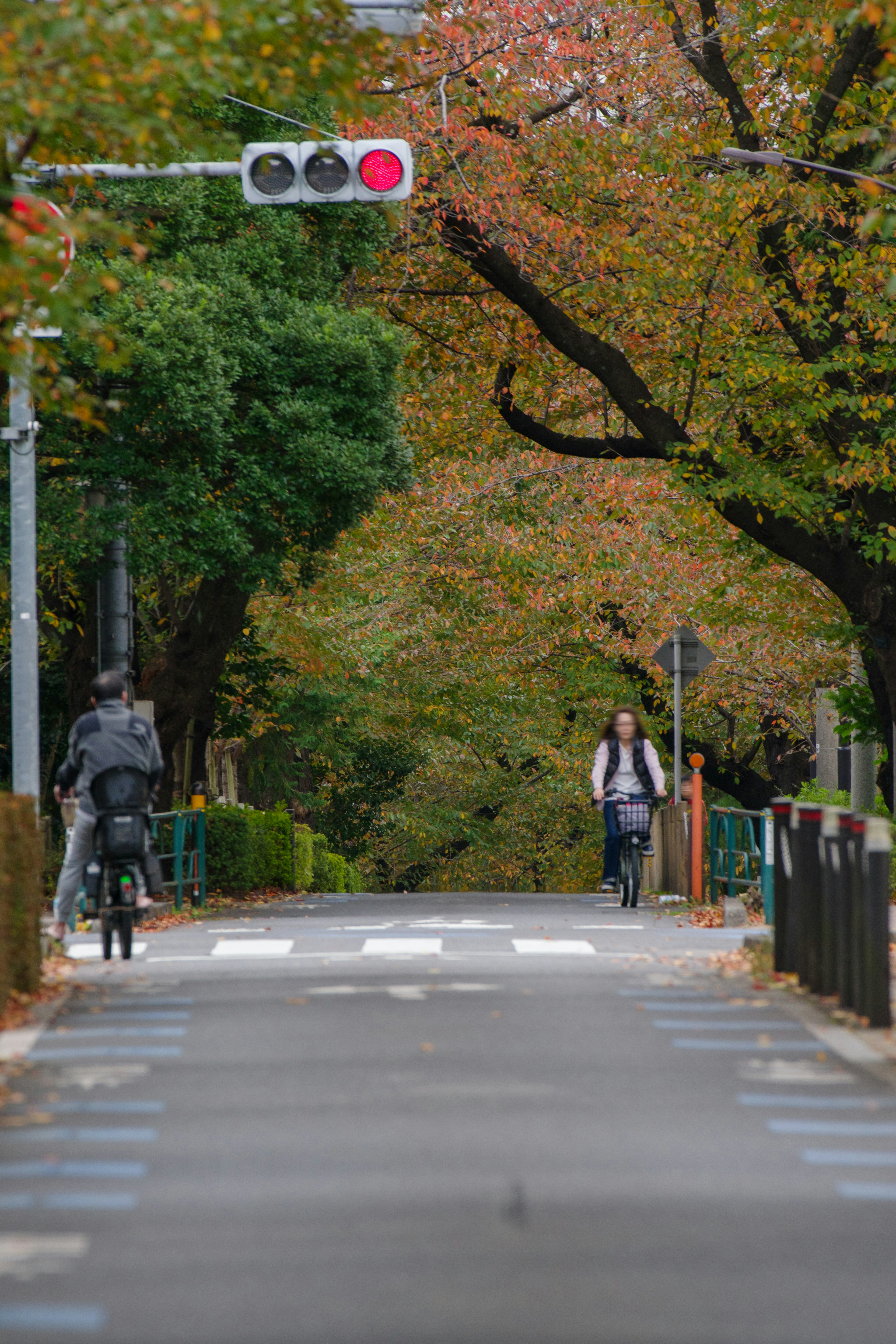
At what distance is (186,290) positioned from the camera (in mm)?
18234

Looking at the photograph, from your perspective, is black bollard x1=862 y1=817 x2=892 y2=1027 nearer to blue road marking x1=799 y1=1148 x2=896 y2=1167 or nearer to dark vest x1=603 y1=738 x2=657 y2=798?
blue road marking x1=799 y1=1148 x2=896 y2=1167

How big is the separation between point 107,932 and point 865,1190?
7.24 m

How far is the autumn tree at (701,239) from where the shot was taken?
20.1 metres

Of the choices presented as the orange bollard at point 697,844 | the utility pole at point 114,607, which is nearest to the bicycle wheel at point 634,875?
the orange bollard at point 697,844

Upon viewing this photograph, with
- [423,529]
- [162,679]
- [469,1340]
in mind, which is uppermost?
[423,529]

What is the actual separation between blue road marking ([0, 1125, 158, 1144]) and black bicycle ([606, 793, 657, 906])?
36.3 feet

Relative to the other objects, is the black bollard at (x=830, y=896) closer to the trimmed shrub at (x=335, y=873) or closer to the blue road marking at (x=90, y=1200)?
the blue road marking at (x=90, y=1200)

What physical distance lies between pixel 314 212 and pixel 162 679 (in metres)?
5.66

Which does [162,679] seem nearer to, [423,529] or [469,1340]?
[423,529]

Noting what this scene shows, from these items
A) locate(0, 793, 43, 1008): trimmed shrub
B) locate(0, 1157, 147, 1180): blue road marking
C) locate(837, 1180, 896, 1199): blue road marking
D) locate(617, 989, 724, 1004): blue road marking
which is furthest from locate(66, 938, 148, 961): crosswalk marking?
locate(837, 1180, 896, 1199): blue road marking

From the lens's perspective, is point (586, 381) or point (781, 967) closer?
point (781, 967)

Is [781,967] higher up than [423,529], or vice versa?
[423,529]

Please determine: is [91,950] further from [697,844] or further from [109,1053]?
[697,844]

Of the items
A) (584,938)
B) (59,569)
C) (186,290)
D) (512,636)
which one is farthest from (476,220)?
(512,636)
